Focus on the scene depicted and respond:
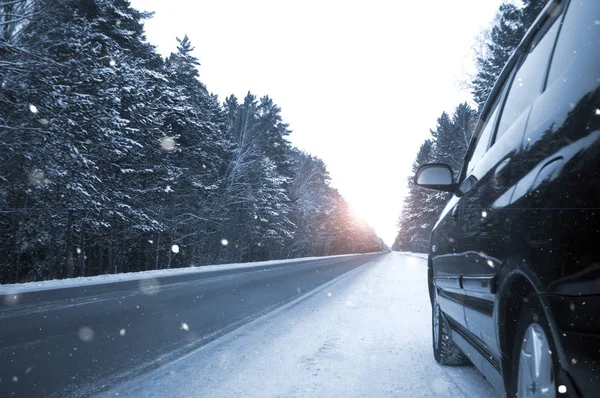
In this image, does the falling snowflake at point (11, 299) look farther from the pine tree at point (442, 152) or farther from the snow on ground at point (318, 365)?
the pine tree at point (442, 152)

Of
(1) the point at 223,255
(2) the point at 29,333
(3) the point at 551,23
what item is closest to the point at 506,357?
(3) the point at 551,23

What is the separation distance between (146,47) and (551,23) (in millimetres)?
24907

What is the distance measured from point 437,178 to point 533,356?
1954 millimetres

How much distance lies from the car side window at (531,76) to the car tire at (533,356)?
1.00m

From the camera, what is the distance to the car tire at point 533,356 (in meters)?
1.34

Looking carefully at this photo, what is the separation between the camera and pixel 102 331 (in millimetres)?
5418

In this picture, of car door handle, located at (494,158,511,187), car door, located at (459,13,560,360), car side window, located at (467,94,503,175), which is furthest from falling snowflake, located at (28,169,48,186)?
car door handle, located at (494,158,511,187)

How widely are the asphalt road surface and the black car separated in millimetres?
3069

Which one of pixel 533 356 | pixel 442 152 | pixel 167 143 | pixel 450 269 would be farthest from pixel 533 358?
pixel 442 152

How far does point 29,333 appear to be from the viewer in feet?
17.1

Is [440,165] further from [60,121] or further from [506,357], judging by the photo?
[60,121]

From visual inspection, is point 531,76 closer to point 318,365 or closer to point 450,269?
point 450,269

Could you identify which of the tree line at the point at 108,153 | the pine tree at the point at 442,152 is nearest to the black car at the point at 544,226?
the tree line at the point at 108,153

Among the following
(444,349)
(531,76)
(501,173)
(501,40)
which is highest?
(501,40)
